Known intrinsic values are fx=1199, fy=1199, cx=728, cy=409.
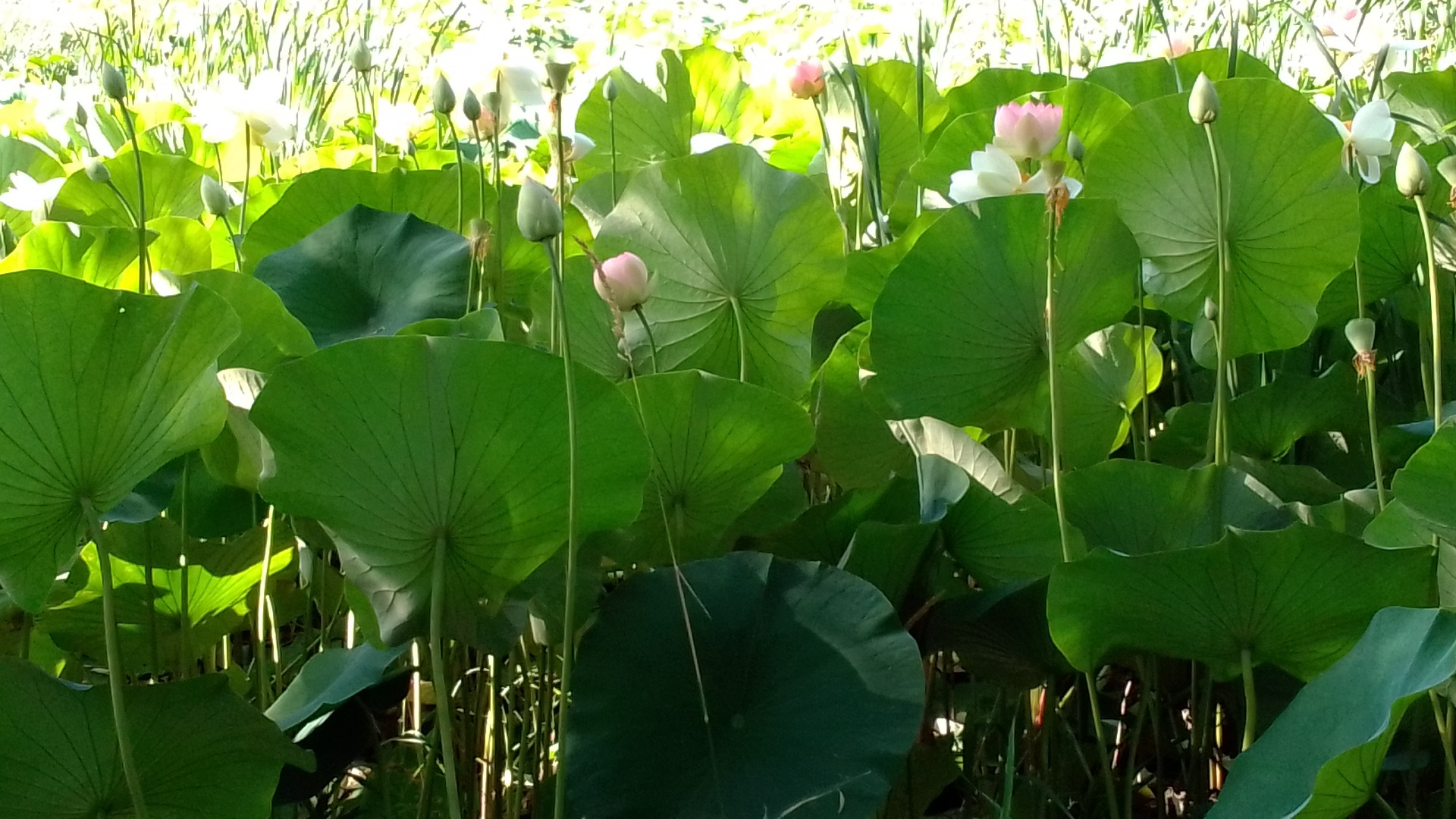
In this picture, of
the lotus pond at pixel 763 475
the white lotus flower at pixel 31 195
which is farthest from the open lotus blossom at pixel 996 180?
the white lotus flower at pixel 31 195

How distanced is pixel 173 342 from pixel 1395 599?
20.7 inches

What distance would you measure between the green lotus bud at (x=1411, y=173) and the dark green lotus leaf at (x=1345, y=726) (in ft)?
0.80

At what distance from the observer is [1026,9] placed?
1.76 m

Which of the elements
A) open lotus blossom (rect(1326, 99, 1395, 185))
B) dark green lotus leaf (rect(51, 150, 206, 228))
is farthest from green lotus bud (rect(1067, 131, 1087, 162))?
dark green lotus leaf (rect(51, 150, 206, 228))

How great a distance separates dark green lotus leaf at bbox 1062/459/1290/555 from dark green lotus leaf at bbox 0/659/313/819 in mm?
398

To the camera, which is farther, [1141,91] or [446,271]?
[1141,91]

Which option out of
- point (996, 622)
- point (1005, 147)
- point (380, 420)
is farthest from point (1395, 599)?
point (380, 420)

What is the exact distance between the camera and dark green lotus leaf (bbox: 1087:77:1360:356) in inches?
25.5

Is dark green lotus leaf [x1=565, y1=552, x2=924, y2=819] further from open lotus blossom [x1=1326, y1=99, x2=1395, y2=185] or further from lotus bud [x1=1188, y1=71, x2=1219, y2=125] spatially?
open lotus blossom [x1=1326, y1=99, x2=1395, y2=185]

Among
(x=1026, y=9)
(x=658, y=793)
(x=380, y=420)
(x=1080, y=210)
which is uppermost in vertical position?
(x=1026, y=9)

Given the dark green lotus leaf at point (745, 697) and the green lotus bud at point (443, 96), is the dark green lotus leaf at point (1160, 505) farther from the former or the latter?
the green lotus bud at point (443, 96)

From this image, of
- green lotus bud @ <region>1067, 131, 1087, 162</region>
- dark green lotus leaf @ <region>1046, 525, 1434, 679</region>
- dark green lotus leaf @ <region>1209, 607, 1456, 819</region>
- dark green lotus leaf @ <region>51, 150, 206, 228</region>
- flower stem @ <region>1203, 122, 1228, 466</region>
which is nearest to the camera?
dark green lotus leaf @ <region>1209, 607, 1456, 819</region>

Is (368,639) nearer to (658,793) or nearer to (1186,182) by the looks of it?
(658,793)

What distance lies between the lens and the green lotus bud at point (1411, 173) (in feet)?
1.91
